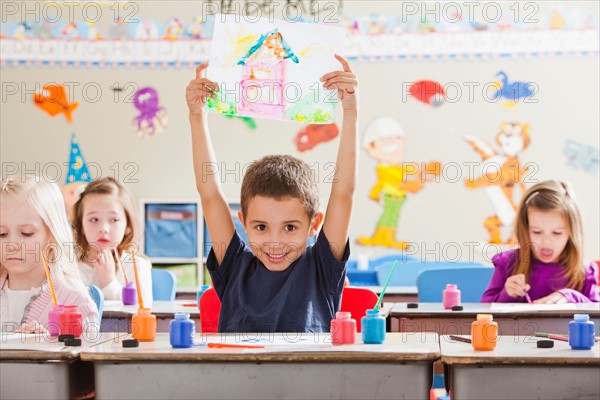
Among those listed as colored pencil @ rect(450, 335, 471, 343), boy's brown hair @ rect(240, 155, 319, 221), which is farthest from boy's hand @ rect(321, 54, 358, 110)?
colored pencil @ rect(450, 335, 471, 343)

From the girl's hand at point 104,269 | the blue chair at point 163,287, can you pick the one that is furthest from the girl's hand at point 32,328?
the blue chair at point 163,287

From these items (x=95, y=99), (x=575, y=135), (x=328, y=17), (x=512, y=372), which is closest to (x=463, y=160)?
(x=575, y=135)

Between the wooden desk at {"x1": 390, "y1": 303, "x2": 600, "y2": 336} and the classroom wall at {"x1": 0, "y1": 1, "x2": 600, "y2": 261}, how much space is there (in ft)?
8.63

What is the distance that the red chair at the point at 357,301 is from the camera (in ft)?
8.53

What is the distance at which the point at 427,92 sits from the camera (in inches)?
233

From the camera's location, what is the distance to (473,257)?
584 cm

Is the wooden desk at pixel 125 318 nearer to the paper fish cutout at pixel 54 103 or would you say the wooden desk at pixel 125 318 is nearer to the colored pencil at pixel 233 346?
the colored pencil at pixel 233 346

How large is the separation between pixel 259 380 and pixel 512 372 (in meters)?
0.50

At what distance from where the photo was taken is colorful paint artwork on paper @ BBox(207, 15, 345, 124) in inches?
96.0

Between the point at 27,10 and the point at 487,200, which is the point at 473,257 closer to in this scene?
the point at 487,200

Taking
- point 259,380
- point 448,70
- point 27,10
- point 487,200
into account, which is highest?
point 27,10

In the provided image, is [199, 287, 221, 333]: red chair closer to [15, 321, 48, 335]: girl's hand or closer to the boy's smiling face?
the boy's smiling face

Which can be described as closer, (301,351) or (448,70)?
(301,351)

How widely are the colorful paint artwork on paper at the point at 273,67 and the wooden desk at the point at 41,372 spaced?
31.8 inches
